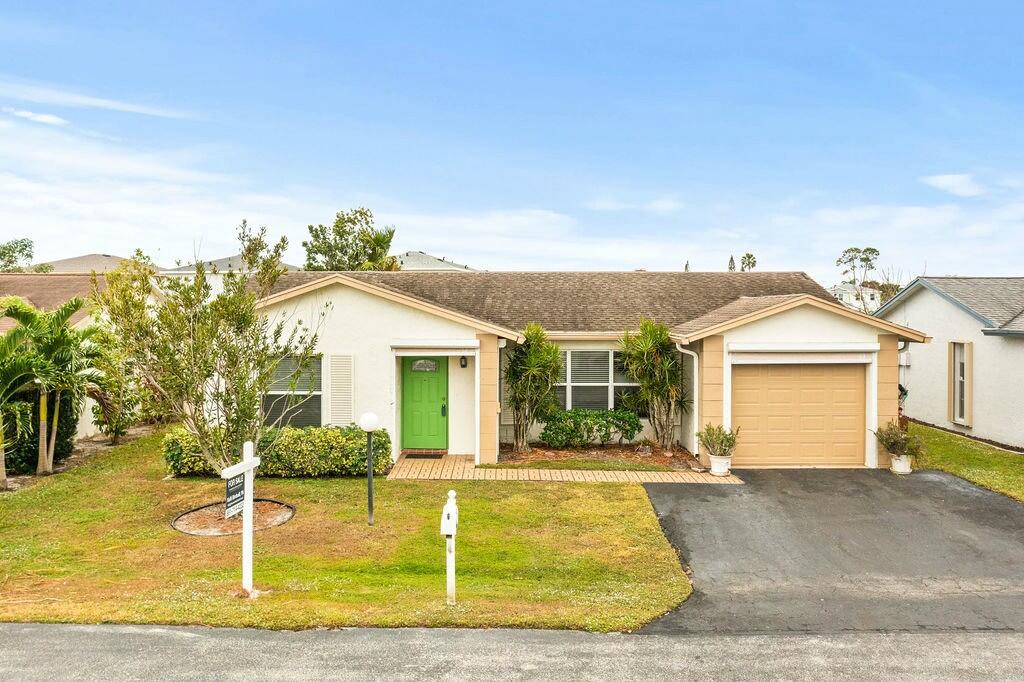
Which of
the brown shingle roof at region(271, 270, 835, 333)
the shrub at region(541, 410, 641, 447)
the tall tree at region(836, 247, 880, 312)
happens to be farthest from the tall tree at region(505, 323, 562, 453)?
the tall tree at region(836, 247, 880, 312)

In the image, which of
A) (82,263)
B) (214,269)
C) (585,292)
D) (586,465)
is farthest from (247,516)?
(82,263)

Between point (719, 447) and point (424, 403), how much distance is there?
623 centimetres

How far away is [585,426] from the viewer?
14.5 m

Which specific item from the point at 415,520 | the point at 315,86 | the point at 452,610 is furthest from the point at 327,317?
the point at 315,86

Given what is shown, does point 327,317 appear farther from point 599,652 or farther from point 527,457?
point 599,652

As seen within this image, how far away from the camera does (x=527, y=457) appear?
13.7 meters

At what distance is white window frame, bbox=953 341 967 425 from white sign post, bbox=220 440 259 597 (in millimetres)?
17548

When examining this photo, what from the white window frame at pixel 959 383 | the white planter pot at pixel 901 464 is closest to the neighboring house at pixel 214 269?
the white planter pot at pixel 901 464

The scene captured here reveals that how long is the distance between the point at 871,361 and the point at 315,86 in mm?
17158

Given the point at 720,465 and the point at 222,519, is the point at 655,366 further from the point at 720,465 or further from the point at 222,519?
the point at 222,519

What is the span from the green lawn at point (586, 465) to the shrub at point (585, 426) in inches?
50.1

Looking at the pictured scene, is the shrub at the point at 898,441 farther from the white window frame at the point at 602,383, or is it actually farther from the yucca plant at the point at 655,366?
the white window frame at the point at 602,383

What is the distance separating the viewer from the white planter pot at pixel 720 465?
39.7 ft

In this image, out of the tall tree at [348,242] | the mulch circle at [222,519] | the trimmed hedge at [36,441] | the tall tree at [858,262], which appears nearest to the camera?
the mulch circle at [222,519]
